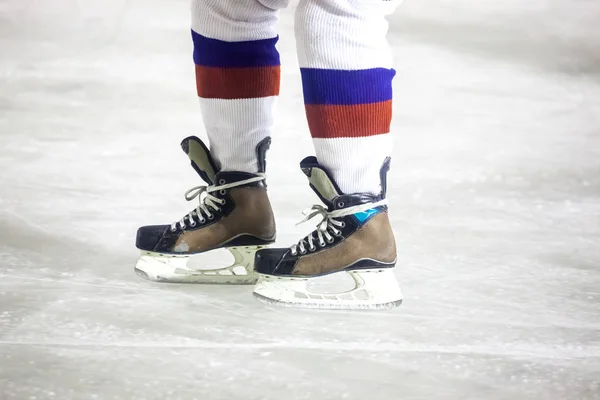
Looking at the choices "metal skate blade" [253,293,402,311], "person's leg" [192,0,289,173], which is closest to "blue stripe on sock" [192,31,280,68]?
"person's leg" [192,0,289,173]

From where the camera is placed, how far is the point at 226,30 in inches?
51.5

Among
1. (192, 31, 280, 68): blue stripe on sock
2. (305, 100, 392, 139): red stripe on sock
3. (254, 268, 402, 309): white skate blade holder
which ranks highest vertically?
(192, 31, 280, 68): blue stripe on sock

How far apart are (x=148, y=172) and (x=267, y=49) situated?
71 cm

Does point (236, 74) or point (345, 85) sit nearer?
point (345, 85)

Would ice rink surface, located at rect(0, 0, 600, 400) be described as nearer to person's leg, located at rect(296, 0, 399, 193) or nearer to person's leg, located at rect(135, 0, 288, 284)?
person's leg, located at rect(135, 0, 288, 284)

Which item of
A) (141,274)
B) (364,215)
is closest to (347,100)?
(364,215)

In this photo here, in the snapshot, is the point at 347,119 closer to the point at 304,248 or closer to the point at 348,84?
the point at 348,84

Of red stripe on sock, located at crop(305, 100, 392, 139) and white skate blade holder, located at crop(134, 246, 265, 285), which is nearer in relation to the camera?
red stripe on sock, located at crop(305, 100, 392, 139)

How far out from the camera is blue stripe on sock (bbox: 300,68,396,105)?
3.89ft

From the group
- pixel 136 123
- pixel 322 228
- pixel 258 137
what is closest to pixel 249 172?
pixel 258 137

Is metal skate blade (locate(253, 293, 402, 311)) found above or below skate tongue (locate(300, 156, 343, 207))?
below

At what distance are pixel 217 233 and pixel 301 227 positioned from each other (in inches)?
12.9

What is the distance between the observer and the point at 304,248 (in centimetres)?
126

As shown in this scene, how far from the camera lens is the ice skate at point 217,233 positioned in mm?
1348
